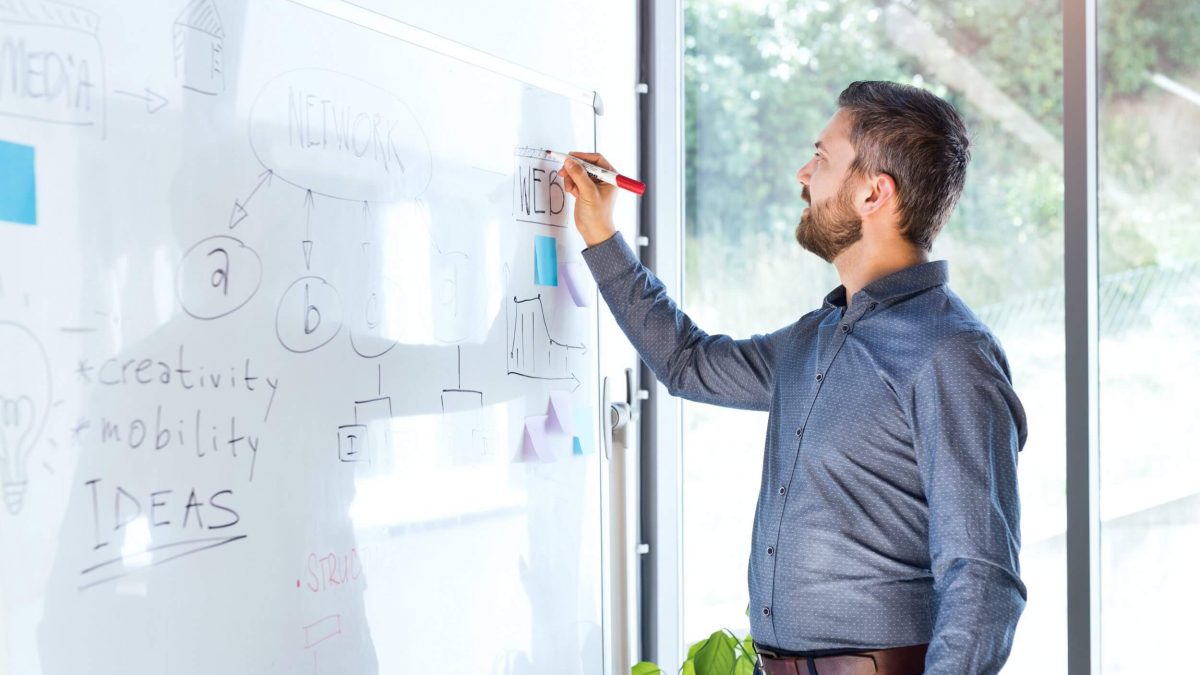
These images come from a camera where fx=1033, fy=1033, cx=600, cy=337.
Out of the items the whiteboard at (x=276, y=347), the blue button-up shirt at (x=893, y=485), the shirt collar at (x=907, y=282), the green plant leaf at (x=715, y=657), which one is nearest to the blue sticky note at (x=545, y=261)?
the whiteboard at (x=276, y=347)

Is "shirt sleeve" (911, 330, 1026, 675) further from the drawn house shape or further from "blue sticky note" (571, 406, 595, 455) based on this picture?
the drawn house shape

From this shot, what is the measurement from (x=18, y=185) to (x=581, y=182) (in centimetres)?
90

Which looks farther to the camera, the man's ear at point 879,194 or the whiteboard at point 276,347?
the man's ear at point 879,194

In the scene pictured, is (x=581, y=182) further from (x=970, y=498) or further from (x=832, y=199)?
(x=970, y=498)

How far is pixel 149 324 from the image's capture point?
996 millimetres

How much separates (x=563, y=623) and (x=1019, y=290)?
47.0 inches

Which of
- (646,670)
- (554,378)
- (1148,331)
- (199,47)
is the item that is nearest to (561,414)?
(554,378)

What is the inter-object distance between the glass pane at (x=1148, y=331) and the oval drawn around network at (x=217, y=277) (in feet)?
5.34

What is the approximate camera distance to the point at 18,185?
2.91 feet

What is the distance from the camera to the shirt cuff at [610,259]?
166 cm

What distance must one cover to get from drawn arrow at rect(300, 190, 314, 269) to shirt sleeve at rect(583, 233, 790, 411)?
22.6 inches

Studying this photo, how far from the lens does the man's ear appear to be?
1486 millimetres

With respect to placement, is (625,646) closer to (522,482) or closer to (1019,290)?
(522,482)

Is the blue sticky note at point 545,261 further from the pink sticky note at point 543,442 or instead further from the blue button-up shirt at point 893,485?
the blue button-up shirt at point 893,485
